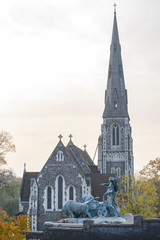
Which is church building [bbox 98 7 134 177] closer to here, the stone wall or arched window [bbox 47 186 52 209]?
arched window [bbox 47 186 52 209]

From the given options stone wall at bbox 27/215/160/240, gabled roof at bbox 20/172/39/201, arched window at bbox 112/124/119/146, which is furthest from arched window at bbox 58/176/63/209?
arched window at bbox 112/124/119/146

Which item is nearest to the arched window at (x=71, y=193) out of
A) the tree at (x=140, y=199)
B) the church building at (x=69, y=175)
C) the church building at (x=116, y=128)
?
the church building at (x=69, y=175)

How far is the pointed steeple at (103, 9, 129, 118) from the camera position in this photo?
57062 millimetres

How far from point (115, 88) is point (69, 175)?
2317 cm

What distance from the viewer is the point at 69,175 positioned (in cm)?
3841

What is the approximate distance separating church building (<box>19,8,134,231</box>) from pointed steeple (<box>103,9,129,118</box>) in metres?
0.66

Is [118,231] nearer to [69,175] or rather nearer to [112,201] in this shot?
[112,201]

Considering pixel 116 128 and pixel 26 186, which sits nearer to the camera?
pixel 26 186

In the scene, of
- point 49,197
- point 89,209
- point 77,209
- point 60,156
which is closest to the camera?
point 77,209

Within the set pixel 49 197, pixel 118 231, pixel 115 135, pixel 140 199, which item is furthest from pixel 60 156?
pixel 115 135

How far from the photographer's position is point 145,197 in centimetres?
3509

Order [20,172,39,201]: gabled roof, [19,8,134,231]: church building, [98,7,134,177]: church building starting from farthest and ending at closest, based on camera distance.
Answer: [98,7,134,177]: church building → [20,172,39,201]: gabled roof → [19,8,134,231]: church building

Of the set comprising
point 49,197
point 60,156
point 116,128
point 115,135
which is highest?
point 116,128

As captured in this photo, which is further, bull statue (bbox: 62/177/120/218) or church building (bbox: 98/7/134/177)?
church building (bbox: 98/7/134/177)
